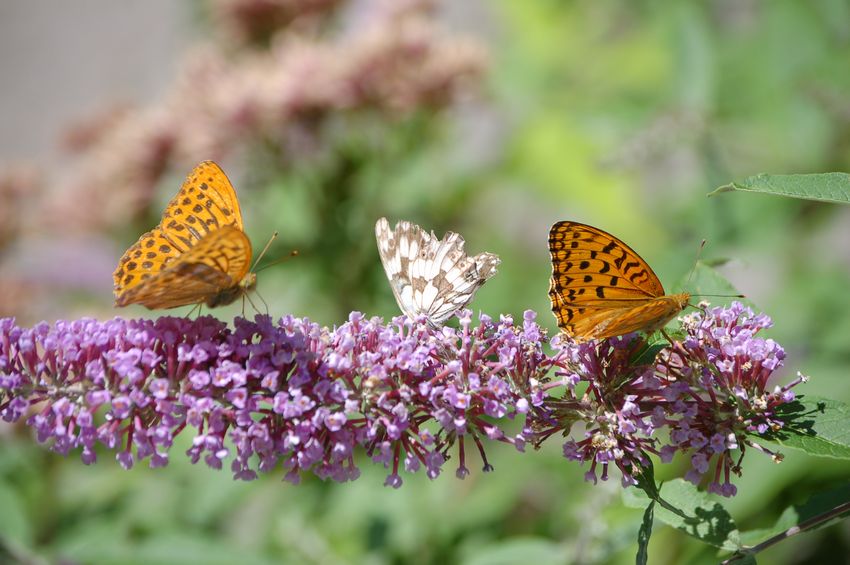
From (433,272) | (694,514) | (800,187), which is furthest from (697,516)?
(433,272)

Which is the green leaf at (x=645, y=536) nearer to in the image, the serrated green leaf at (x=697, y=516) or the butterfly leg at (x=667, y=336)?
the serrated green leaf at (x=697, y=516)

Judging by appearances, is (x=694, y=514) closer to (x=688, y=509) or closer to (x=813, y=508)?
(x=688, y=509)

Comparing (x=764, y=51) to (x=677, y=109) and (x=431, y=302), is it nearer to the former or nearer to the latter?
(x=677, y=109)

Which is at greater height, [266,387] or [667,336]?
[266,387]

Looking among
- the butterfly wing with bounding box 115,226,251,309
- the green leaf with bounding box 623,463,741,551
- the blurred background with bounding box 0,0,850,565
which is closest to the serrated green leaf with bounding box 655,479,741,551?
the green leaf with bounding box 623,463,741,551

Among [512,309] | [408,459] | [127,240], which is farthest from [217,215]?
[127,240]

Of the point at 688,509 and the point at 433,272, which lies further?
the point at 433,272
